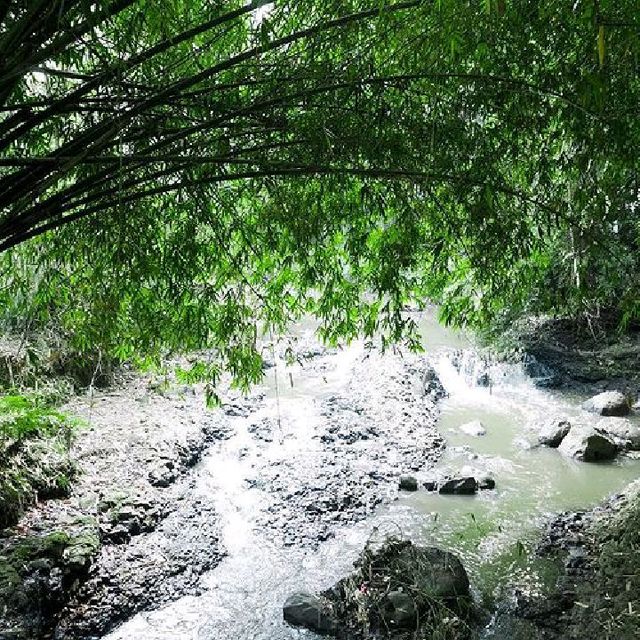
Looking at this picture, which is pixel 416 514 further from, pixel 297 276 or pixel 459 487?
pixel 297 276

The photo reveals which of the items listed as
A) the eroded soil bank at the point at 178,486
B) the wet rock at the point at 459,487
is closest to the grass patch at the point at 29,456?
the eroded soil bank at the point at 178,486

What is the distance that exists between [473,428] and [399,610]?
14.0ft

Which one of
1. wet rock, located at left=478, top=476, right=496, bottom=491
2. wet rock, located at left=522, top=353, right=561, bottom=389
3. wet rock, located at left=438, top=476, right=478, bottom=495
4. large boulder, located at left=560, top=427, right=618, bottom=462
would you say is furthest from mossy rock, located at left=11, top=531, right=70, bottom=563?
wet rock, located at left=522, top=353, right=561, bottom=389

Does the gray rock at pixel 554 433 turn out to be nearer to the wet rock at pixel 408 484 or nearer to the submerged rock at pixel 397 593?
the wet rock at pixel 408 484

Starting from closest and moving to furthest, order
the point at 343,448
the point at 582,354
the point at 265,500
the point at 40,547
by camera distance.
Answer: the point at 40,547 → the point at 265,500 → the point at 343,448 → the point at 582,354

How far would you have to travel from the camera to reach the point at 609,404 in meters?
8.29

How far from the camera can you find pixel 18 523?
466cm

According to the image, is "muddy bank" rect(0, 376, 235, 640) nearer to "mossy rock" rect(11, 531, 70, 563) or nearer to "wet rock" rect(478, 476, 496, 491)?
"mossy rock" rect(11, 531, 70, 563)

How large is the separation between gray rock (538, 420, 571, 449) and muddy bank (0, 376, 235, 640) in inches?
160

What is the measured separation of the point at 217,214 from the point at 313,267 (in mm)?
704

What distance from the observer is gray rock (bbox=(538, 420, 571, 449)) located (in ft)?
24.1

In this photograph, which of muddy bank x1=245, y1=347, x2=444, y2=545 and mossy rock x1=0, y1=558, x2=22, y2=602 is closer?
mossy rock x1=0, y1=558, x2=22, y2=602

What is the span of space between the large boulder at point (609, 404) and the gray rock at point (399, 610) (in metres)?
5.40

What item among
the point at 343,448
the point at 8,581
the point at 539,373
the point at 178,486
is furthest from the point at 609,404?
the point at 8,581
